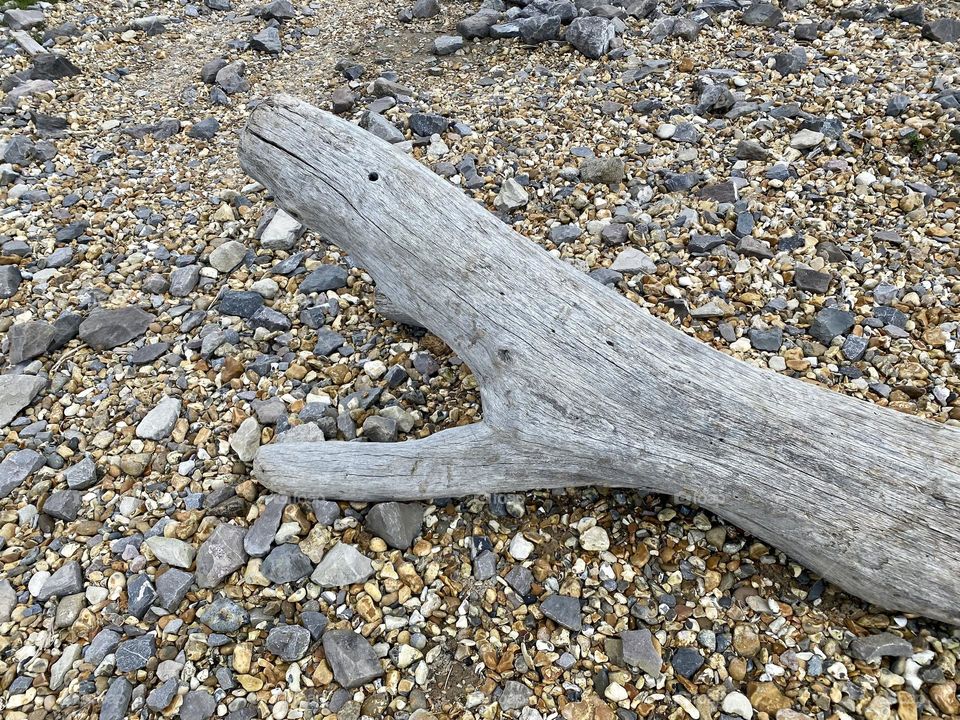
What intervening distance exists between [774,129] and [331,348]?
12.8 feet

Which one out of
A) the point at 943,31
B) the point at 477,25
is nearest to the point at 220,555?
the point at 477,25

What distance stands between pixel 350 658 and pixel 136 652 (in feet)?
3.15

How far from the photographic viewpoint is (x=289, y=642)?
3.12 metres

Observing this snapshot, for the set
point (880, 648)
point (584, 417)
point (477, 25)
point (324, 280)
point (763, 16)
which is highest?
point (763, 16)

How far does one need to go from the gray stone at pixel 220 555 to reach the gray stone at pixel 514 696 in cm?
140

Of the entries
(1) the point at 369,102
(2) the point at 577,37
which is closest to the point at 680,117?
(2) the point at 577,37

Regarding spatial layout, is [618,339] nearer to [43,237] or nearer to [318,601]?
[318,601]

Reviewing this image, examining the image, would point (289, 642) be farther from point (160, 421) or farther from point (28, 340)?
point (28, 340)

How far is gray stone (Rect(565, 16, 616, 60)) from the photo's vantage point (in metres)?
6.95

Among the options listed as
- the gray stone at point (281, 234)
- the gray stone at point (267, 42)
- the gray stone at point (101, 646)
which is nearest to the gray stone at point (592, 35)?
the gray stone at point (267, 42)

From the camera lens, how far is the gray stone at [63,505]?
12.4ft

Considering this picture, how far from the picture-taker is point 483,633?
311 cm

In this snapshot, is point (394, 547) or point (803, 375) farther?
point (803, 375)

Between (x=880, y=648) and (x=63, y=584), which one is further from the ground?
(x=880, y=648)
